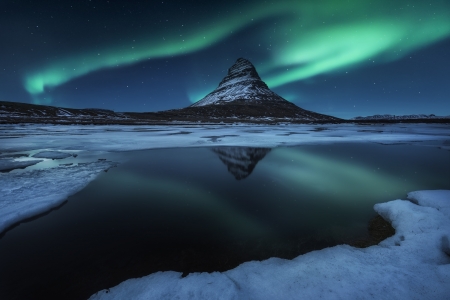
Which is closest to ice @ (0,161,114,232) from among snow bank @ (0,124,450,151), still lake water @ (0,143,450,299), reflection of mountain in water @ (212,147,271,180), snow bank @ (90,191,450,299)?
still lake water @ (0,143,450,299)

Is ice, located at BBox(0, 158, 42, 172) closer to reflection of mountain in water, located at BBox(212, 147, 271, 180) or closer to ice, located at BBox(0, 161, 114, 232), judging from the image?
ice, located at BBox(0, 161, 114, 232)

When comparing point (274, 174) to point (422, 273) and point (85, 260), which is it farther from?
point (85, 260)

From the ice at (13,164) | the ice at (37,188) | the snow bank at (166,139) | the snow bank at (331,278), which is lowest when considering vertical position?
the snow bank at (331,278)

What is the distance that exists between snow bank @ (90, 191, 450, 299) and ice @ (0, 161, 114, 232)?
3.73m

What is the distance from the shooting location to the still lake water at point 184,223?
3475 mm

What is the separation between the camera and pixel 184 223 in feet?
16.3

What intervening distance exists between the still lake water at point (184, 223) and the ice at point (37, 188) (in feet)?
1.11

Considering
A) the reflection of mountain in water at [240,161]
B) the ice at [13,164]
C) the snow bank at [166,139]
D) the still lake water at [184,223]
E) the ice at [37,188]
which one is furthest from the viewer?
the snow bank at [166,139]

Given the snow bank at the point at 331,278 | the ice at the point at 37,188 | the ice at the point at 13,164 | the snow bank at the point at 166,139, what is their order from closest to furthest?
the snow bank at the point at 331,278 → the ice at the point at 37,188 → the ice at the point at 13,164 → the snow bank at the point at 166,139

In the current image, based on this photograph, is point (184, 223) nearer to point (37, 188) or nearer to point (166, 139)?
point (37, 188)

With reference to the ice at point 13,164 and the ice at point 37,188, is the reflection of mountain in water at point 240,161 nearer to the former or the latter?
the ice at point 37,188

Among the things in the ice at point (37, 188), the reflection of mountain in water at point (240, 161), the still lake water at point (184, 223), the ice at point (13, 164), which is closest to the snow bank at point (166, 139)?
the reflection of mountain in water at point (240, 161)

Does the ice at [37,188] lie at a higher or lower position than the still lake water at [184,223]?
higher

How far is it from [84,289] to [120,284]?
50 cm
